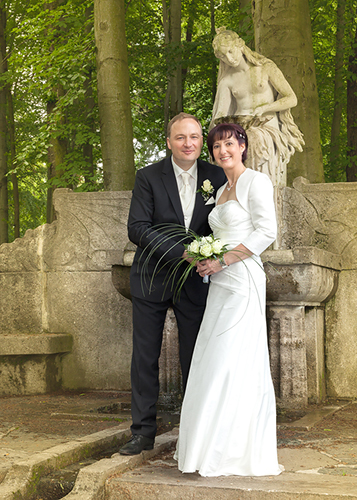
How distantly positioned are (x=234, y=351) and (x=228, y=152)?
115 centimetres

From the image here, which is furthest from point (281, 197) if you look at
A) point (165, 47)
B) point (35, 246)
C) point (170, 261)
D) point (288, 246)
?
point (165, 47)

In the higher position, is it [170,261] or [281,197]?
[281,197]

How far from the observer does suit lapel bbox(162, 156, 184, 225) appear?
3.82 metres

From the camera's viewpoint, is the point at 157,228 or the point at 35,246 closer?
the point at 157,228

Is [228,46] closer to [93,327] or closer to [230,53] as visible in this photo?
[230,53]

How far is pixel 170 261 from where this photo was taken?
12.1 feet

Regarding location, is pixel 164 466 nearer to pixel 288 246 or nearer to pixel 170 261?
pixel 170 261

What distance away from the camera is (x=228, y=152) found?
141 inches

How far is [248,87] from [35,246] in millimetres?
2945

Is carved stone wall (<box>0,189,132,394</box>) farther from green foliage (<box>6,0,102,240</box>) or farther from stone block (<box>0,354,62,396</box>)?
green foliage (<box>6,0,102,240</box>)

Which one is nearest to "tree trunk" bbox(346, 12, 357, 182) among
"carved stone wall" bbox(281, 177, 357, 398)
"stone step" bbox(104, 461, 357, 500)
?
"carved stone wall" bbox(281, 177, 357, 398)

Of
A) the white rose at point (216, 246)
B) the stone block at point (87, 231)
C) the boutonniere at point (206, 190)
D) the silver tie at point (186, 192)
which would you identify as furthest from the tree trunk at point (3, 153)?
the white rose at point (216, 246)

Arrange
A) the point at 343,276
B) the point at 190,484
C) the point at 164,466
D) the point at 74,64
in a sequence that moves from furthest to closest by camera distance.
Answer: the point at 74,64, the point at 343,276, the point at 164,466, the point at 190,484

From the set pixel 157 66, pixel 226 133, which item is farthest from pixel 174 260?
pixel 157 66
